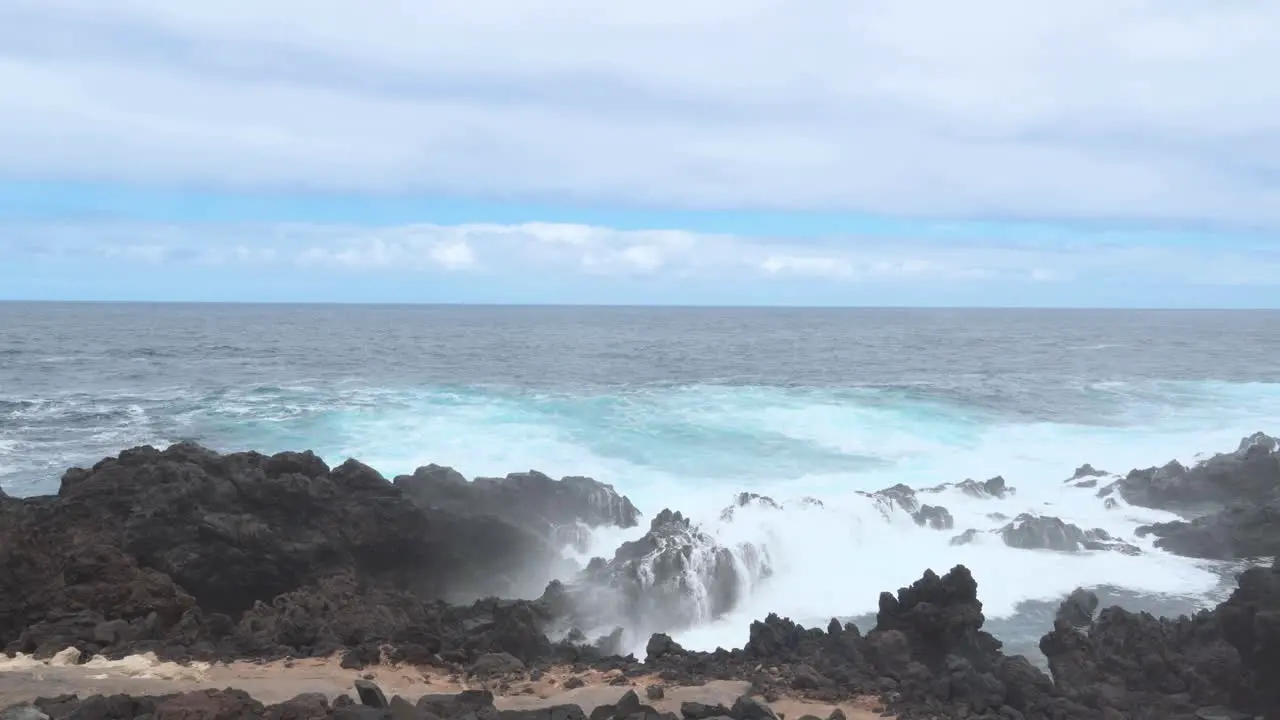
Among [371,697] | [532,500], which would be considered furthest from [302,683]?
[532,500]

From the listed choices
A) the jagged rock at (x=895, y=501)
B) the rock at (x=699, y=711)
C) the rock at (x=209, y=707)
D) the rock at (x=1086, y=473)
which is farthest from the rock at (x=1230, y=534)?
the rock at (x=209, y=707)

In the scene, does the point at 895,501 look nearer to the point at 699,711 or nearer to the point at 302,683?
the point at 699,711

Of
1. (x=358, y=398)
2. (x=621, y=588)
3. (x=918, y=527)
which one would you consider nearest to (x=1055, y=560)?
(x=918, y=527)

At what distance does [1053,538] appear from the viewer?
21.7 meters

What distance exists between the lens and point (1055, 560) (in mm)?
20859

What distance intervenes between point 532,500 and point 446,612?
692 cm

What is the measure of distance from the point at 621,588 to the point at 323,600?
5.75m

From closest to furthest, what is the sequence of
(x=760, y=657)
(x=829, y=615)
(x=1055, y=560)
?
(x=760, y=657) → (x=829, y=615) → (x=1055, y=560)

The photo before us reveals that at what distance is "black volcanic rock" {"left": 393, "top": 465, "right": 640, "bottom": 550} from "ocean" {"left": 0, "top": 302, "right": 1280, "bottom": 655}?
804 mm

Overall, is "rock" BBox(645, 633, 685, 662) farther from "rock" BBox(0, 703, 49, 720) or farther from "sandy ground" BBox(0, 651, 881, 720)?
"rock" BBox(0, 703, 49, 720)

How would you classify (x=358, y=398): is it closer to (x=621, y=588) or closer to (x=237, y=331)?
(x=621, y=588)

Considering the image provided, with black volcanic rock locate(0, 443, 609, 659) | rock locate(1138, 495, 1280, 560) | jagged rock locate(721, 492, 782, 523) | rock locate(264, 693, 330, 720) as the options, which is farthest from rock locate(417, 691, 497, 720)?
rock locate(1138, 495, 1280, 560)

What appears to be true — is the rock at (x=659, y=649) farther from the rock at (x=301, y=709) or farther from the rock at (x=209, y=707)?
the rock at (x=209, y=707)

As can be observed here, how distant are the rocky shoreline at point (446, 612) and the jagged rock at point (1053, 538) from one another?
5.27 meters
